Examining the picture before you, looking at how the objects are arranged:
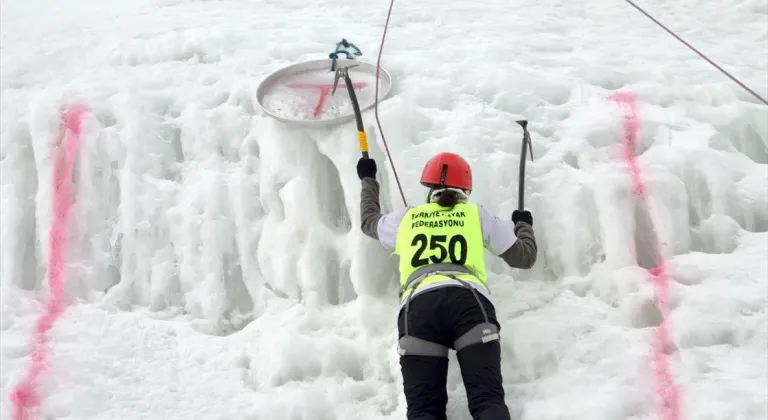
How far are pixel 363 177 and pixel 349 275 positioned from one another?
0.58 m

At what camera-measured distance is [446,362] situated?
253 cm

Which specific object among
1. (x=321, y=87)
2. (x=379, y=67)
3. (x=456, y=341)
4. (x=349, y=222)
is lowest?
(x=349, y=222)

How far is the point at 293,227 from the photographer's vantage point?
3564mm

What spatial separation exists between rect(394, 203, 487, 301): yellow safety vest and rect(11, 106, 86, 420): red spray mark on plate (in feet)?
5.94

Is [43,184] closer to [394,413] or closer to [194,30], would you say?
[194,30]

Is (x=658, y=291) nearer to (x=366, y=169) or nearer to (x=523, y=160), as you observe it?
(x=523, y=160)

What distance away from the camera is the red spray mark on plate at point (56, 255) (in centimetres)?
278

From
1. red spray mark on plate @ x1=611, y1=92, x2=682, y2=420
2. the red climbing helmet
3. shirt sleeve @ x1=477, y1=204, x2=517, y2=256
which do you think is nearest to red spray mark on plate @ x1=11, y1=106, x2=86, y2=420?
the red climbing helmet

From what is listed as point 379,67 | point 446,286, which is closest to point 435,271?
point 446,286

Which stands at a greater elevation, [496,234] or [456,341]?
[496,234]

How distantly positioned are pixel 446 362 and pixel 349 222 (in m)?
1.35

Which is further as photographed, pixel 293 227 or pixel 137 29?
pixel 137 29

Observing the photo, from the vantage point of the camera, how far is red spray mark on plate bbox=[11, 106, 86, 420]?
2.78 metres

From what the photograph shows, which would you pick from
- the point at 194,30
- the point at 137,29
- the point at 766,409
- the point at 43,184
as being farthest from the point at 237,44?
the point at 766,409
